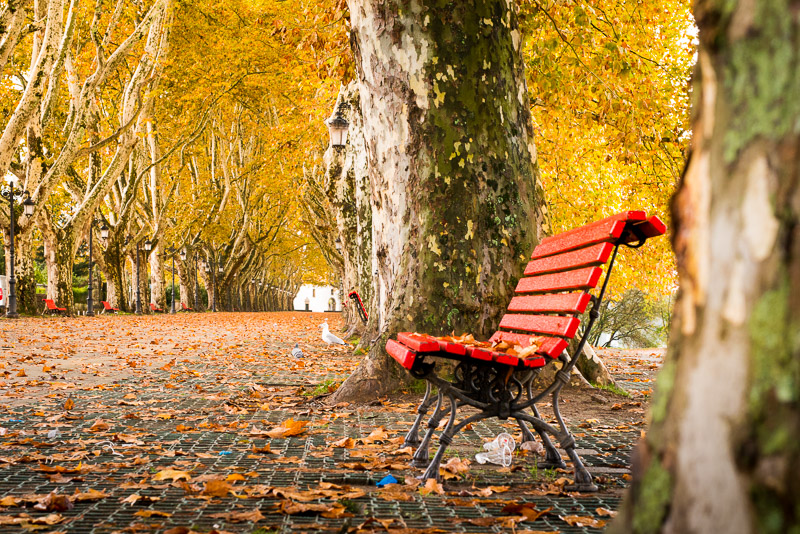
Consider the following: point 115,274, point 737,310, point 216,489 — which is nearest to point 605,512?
point 216,489

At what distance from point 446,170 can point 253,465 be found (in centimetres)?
336

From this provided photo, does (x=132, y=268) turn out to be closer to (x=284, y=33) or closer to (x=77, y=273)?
(x=77, y=273)

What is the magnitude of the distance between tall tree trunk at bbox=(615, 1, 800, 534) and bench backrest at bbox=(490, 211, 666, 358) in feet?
6.49

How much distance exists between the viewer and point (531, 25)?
10359 millimetres

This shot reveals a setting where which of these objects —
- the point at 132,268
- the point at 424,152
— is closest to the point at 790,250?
the point at 424,152

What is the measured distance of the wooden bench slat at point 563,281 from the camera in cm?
367

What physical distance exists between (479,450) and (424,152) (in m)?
2.99

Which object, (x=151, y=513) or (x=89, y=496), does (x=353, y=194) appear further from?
(x=151, y=513)

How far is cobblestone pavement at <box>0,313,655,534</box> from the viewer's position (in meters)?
3.16

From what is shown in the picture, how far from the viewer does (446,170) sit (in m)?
6.77

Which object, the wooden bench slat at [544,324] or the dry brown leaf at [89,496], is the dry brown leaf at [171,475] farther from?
the wooden bench slat at [544,324]

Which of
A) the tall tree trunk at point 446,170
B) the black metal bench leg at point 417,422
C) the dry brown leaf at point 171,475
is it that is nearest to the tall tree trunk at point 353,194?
the tall tree trunk at point 446,170

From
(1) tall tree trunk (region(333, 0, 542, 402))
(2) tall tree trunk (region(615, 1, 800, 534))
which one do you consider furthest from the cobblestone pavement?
(2) tall tree trunk (region(615, 1, 800, 534))

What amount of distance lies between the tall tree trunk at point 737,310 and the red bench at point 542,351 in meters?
1.98
